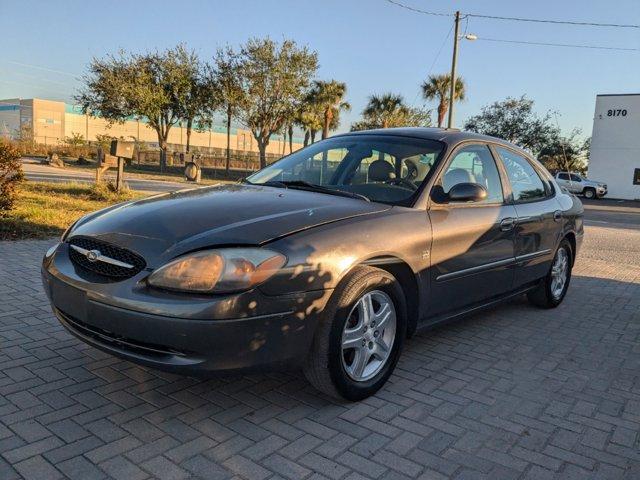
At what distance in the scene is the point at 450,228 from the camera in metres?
3.75

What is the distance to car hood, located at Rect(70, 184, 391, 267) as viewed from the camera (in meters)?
2.78

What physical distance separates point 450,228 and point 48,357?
2.84m

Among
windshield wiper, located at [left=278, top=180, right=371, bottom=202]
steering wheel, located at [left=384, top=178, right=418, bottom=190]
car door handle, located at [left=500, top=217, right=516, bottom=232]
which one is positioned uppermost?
steering wheel, located at [left=384, top=178, right=418, bottom=190]

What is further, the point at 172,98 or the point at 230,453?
the point at 172,98

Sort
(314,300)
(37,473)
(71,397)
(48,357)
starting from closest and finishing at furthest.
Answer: (37,473), (314,300), (71,397), (48,357)

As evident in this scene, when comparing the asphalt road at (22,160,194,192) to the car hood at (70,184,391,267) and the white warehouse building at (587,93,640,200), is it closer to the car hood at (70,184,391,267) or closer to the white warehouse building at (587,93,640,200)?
the car hood at (70,184,391,267)

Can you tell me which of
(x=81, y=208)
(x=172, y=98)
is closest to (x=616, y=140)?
(x=172, y=98)

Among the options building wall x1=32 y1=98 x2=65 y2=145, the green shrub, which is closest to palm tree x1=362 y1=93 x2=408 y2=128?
the green shrub

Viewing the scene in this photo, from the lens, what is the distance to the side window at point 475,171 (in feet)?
13.1

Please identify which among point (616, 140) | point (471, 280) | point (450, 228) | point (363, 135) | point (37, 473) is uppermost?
point (616, 140)

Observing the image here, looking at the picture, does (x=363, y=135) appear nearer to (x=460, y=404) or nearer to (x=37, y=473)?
(x=460, y=404)

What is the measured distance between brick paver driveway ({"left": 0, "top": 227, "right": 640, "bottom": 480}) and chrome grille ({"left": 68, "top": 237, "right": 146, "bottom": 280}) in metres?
0.75

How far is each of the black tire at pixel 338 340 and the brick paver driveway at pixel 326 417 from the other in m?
0.14

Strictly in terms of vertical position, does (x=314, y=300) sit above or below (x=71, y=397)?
above
